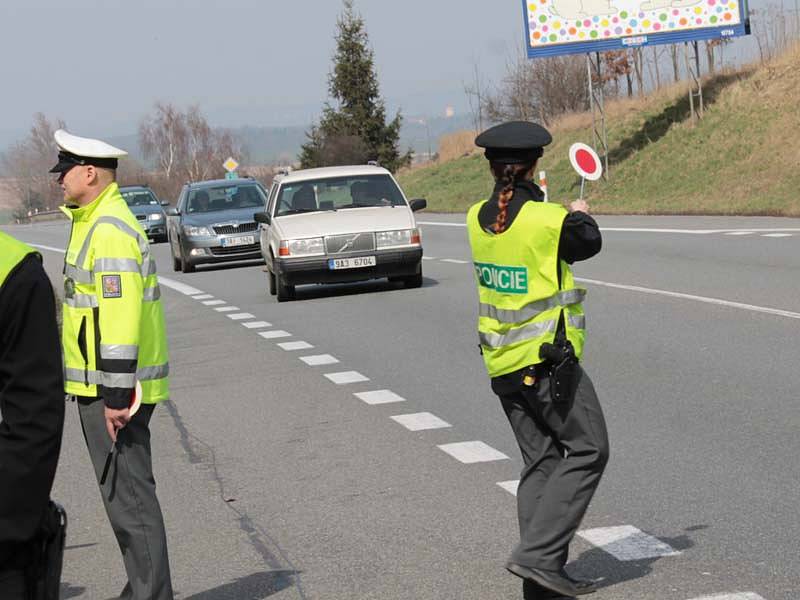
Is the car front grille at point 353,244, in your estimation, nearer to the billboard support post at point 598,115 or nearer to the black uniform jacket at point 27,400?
the black uniform jacket at point 27,400

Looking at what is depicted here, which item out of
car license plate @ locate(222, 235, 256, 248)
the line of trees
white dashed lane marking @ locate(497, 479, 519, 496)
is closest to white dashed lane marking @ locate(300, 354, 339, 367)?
white dashed lane marking @ locate(497, 479, 519, 496)

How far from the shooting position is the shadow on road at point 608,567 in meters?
6.10

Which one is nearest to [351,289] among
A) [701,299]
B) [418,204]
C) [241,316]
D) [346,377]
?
[418,204]

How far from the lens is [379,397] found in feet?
37.3

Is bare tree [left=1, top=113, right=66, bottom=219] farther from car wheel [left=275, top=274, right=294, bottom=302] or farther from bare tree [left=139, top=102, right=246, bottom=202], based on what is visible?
car wheel [left=275, top=274, right=294, bottom=302]

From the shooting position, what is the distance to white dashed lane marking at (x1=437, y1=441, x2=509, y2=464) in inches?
344

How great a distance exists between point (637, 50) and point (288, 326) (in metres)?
43.7

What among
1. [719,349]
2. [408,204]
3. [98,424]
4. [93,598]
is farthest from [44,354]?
[408,204]

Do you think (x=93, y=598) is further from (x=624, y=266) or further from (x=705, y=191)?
(x=705, y=191)

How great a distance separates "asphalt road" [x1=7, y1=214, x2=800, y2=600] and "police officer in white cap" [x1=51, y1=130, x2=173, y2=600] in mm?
689

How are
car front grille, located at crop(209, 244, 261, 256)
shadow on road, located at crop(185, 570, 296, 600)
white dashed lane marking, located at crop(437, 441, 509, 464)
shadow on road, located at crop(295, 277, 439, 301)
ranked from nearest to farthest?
shadow on road, located at crop(185, 570, 296, 600) → white dashed lane marking, located at crop(437, 441, 509, 464) → shadow on road, located at crop(295, 277, 439, 301) → car front grille, located at crop(209, 244, 261, 256)

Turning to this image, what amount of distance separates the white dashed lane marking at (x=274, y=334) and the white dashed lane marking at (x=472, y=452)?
7.10m

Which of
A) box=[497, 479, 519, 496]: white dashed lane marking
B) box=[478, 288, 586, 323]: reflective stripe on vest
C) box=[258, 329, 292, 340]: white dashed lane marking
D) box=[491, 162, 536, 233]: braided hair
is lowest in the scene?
box=[258, 329, 292, 340]: white dashed lane marking

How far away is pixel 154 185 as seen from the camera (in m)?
132
